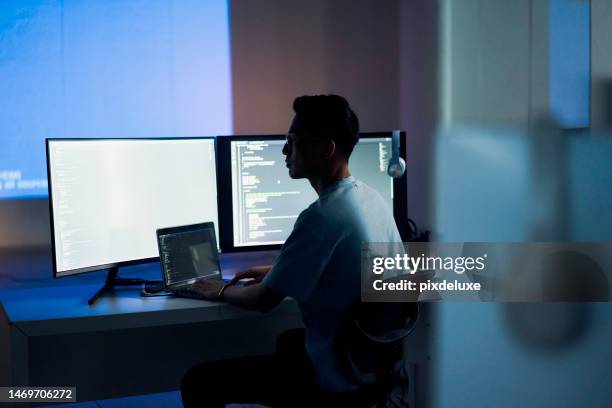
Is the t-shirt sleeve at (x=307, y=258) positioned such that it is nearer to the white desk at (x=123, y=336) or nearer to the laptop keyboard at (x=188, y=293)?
the white desk at (x=123, y=336)

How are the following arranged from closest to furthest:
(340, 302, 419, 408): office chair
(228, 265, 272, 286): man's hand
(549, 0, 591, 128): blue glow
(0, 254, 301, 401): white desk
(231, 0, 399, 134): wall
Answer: (340, 302, 419, 408): office chair → (549, 0, 591, 128): blue glow → (0, 254, 301, 401): white desk → (228, 265, 272, 286): man's hand → (231, 0, 399, 134): wall

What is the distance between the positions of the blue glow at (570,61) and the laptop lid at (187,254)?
1137 mm

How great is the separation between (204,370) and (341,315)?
437 mm

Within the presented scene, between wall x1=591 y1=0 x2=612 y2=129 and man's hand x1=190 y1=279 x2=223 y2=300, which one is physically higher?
wall x1=591 y1=0 x2=612 y2=129

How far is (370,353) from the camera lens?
5.85ft

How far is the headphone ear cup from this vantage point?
2.51m

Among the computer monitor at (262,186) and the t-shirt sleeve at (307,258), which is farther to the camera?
the computer monitor at (262,186)

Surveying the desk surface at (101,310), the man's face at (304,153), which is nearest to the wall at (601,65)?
the man's face at (304,153)

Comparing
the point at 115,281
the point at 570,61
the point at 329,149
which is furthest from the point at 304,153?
the point at 115,281

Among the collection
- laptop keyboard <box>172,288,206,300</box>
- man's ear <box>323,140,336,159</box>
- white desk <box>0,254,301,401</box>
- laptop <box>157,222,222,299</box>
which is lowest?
white desk <box>0,254,301,401</box>

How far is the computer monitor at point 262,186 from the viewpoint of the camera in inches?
100

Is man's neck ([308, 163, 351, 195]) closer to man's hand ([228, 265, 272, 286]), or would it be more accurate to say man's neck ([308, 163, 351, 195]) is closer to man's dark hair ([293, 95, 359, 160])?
man's dark hair ([293, 95, 359, 160])

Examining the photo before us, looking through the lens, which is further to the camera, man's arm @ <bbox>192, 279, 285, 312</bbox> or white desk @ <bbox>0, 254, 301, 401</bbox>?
white desk @ <bbox>0, 254, 301, 401</bbox>

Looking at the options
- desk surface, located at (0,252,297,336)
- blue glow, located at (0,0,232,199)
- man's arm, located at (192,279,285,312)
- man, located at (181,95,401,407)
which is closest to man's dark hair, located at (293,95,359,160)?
man, located at (181,95,401,407)
